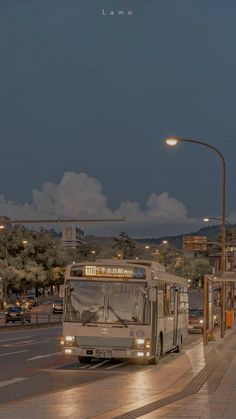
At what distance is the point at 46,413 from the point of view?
13.0m

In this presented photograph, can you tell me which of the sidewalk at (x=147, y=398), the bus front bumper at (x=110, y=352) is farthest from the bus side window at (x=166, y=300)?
the sidewalk at (x=147, y=398)

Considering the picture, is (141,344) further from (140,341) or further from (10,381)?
(10,381)

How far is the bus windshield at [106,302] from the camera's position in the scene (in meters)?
23.1

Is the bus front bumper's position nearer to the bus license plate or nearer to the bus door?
the bus license plate

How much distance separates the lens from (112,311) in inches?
915

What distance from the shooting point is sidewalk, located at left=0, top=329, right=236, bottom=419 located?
12.9m

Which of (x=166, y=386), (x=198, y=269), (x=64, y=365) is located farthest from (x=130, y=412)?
(x=198, y=269)

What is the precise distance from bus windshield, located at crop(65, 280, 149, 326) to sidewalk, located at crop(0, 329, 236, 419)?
1881mm

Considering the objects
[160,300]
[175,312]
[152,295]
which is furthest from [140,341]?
[175,312]

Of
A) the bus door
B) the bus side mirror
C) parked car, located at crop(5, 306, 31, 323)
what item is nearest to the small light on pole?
the bus door

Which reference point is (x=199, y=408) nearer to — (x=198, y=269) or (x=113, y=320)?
(x=113, y=320)

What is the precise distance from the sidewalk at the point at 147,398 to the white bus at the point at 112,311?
1.27 m

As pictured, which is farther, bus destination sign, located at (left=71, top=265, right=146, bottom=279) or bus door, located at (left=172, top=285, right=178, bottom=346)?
bus door, located at (left=172, top=285, right=178, bottom=346)

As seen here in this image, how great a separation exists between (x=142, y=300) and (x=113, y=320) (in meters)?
1.03
